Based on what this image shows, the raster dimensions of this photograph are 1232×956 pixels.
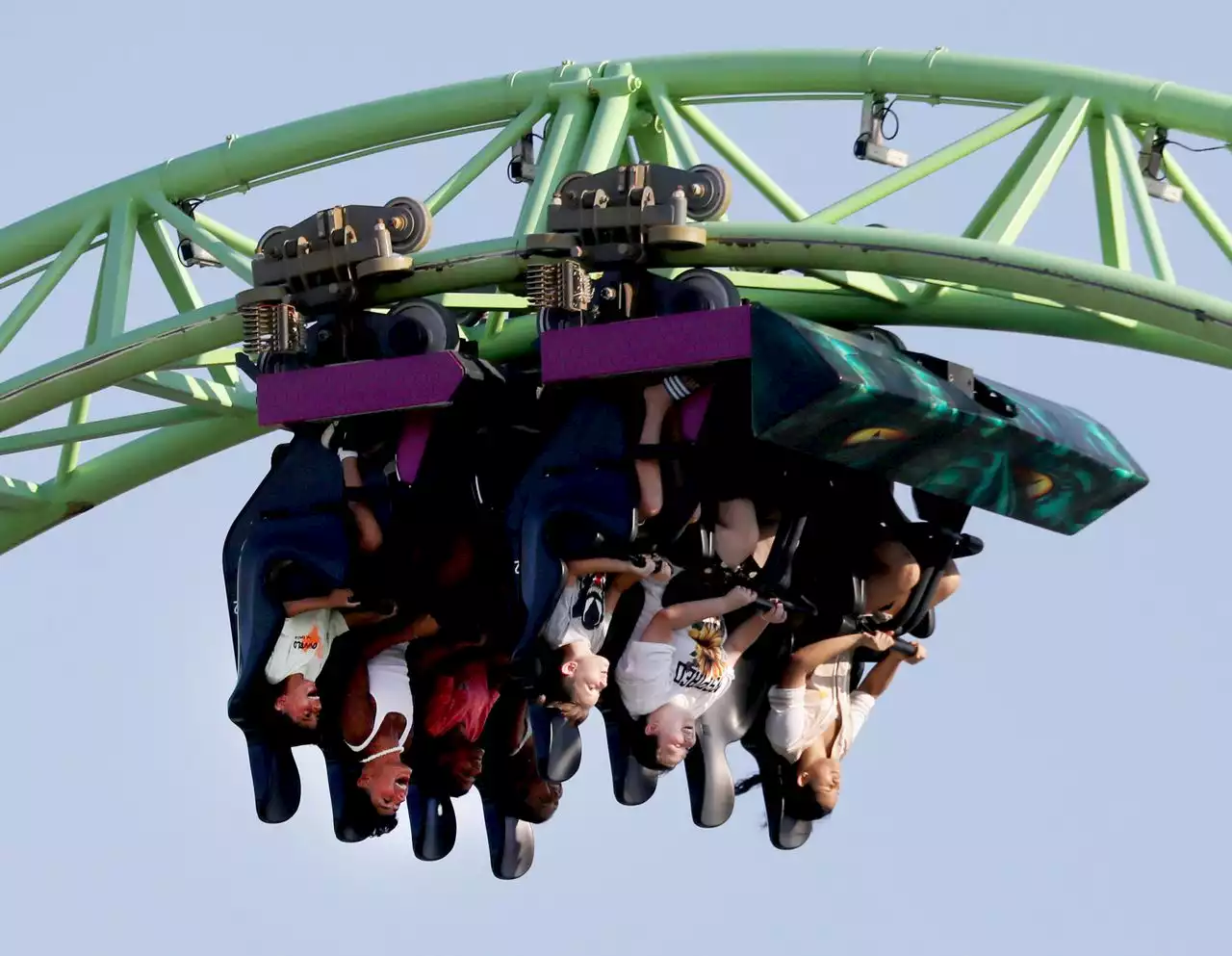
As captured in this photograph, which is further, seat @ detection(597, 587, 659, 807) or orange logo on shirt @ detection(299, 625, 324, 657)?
orange logo on shirt @ detection(299, 625, 324, 657)

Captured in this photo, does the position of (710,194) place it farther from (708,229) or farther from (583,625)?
(583,625)

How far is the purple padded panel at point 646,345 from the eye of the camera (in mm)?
17953

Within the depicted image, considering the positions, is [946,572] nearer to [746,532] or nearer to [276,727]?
[746,532]

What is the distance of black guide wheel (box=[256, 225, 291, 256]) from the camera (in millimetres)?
19266

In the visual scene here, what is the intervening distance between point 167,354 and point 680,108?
250cm

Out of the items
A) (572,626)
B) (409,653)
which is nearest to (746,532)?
(572,626)

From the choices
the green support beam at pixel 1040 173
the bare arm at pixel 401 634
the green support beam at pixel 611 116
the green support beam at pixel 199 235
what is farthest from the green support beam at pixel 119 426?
the green support beam at pixel 1040 173

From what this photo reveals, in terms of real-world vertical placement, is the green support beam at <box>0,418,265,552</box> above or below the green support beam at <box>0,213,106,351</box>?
below

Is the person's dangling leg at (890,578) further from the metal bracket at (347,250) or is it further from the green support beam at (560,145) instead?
the metal bracket at (347,250)

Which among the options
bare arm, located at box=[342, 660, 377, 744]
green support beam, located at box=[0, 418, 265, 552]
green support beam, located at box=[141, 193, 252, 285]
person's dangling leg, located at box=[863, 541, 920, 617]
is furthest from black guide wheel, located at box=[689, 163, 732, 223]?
green support beam, located at box=[0, 418, 265, 552]

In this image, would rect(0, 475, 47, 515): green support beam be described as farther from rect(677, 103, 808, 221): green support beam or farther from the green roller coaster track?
rect(677, 103, 808, 221): green support beam

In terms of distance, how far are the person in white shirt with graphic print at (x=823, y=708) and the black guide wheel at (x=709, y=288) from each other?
6.50 ft

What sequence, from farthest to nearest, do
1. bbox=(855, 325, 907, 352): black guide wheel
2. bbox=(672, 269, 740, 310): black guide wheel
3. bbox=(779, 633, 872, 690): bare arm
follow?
bbox=(779, 633, 872, 690): bare arm, bbox=(855, 325, 907, 352): black guide wheel, bbox=(672, 269, 740, 310): black guide wheel

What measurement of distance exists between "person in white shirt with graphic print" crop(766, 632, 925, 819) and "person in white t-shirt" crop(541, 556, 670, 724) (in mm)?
1233
